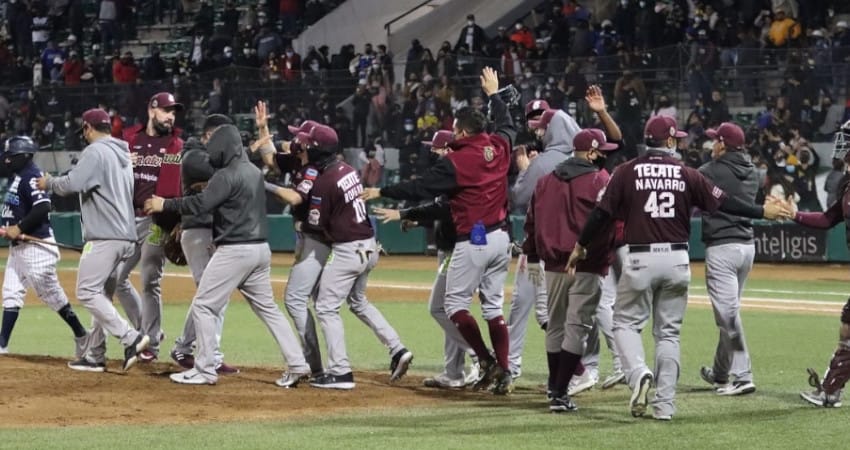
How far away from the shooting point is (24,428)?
31.7 ft

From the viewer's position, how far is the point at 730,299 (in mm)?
11562

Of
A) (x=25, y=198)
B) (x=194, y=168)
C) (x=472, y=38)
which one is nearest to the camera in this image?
(x=194, y=168)

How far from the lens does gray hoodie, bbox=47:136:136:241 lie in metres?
11.9

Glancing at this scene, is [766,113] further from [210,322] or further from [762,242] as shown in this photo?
[210,322]

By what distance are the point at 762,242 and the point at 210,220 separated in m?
15.4

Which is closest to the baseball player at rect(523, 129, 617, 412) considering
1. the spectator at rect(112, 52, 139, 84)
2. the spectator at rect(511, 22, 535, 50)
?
the spectator at rect(511, 22, 535, 50)

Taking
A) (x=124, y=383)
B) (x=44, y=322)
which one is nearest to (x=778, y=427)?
(x=124, y=383)

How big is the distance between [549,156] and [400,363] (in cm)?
207

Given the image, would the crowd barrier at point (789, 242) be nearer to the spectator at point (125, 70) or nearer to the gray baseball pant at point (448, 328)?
the spectator at point (125, 70)

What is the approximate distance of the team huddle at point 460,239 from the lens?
10.4 metres

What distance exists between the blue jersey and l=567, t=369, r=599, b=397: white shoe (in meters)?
5.16

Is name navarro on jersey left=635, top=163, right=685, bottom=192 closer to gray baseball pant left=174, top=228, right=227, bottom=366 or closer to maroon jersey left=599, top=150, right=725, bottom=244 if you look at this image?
maroon jersey left=599, top=150, right=725, bottom=244

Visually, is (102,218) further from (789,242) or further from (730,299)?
(789,242)

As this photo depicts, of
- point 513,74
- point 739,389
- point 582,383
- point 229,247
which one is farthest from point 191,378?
point 513,74
